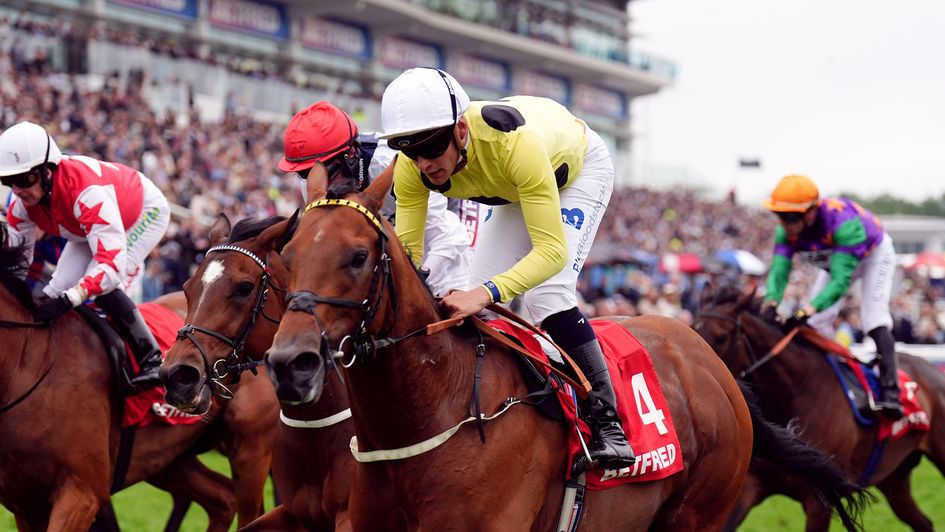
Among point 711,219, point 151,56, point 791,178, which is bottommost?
point 711,219

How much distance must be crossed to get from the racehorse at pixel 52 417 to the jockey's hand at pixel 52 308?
1.8 inches

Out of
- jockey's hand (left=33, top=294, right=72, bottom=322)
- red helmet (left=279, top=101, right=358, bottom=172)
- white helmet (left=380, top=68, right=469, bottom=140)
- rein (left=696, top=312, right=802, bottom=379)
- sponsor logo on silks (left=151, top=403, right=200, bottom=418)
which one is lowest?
sponsor logo on silks (left=151, top=403, right=200, bottom=418)

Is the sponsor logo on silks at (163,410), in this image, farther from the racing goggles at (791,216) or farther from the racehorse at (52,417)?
the racing goggles at (791,216)

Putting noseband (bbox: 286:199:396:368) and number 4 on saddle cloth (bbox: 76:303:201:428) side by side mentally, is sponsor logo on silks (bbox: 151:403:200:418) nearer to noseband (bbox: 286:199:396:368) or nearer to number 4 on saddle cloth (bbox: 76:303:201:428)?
number 4 on saddle cloth (bbox: 76:303:201:428)

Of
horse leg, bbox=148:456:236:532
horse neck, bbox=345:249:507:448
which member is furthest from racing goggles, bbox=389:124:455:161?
horse leg, bbox=148:456:236:532

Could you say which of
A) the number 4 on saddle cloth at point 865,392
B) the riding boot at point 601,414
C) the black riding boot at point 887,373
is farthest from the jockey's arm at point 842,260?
the riding boot at point 601,414

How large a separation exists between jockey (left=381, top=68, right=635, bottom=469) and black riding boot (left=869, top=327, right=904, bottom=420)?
11.8 feet

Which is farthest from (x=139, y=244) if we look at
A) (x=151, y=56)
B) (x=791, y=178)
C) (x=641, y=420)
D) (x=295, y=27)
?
(x=295, y=27)

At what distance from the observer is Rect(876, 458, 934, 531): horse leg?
22.6 ft

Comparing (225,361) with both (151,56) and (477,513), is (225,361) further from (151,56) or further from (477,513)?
(151,56)

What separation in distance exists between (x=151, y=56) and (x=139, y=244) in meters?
16.0

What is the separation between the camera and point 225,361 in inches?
159

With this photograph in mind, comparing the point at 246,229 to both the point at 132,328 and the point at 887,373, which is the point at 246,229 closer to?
the point at 132,328

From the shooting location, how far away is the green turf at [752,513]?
7.22 meters
